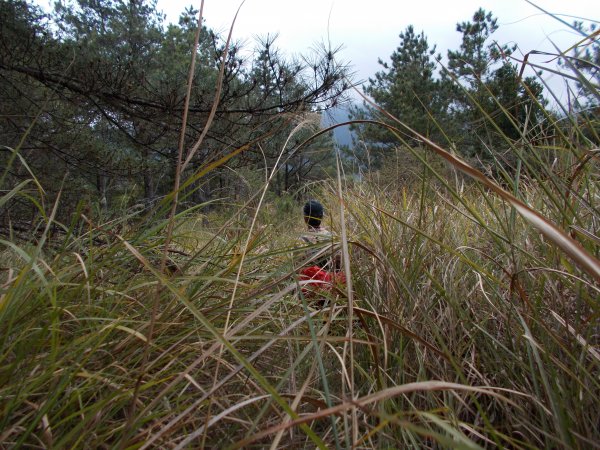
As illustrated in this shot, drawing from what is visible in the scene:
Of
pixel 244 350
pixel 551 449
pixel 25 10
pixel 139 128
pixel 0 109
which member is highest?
pixel 25 10

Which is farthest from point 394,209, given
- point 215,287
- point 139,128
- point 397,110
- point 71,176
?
point 397,110

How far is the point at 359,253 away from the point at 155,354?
943 millimetres

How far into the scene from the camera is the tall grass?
0.60 m

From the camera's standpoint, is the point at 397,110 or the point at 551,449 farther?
Result: the point at 397,110

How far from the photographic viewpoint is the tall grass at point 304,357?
0.60 m

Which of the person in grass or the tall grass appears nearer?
the tall grass

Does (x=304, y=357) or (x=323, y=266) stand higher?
(x=323, y=266)

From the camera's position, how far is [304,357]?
2.81ft

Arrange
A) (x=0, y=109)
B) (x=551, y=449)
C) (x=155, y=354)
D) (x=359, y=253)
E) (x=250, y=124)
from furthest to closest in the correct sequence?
1. (x=0, y=109)
2. (x=250, y=124)
3. (x=359, y=253)
4. (x=155, y=354)
5. (x=551, y=449)

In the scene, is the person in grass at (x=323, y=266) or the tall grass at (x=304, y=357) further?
the person in grass at (x=323, y=266)

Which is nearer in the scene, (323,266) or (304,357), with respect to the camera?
(304,357)

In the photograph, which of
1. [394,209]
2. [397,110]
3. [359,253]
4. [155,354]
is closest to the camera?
[155,354]

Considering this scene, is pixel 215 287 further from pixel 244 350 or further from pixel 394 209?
pixel 394 209

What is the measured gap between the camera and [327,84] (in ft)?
11.1
